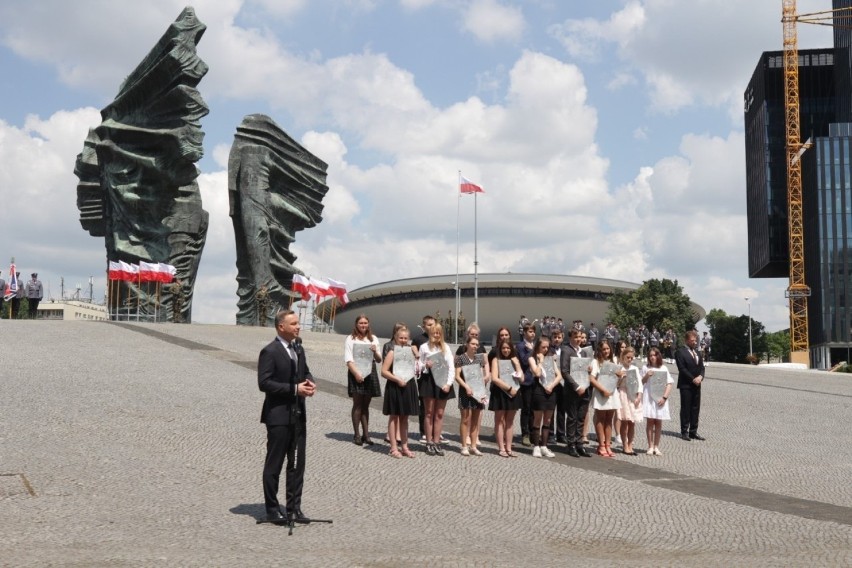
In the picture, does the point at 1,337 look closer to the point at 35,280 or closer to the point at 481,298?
the point at 35,280

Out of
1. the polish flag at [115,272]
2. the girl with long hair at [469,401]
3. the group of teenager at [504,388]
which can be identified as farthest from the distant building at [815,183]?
the girl with long hair at [469,401]

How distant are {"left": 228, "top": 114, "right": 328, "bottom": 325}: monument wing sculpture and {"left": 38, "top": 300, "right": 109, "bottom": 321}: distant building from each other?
223 feet

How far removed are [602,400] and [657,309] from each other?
54.1 metres

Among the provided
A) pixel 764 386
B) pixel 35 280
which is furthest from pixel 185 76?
pixel 764 386

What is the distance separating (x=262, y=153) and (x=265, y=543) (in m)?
40.3

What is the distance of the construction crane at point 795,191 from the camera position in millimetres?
82000

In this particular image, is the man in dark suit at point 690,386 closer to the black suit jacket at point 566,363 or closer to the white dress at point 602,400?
the white dress at point 602,400

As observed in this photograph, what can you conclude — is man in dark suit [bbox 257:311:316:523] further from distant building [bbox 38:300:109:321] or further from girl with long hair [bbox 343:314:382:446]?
distant building [bbox 38:300:109:321]

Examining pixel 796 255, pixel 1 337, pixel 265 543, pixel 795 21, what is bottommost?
pixel 265 543

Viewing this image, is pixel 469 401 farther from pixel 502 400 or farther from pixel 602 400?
pixel 602 400

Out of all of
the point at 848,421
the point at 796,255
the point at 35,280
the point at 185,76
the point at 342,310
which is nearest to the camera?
the point at 848,421

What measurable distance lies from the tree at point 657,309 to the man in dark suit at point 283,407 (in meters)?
58.3

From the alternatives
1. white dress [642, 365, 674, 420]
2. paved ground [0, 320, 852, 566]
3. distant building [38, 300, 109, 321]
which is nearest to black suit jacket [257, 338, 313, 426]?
paved ground [0, 320, 852, 566]

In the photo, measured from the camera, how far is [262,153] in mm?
45844
